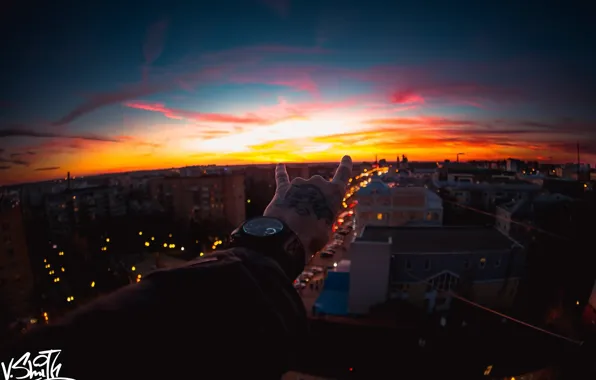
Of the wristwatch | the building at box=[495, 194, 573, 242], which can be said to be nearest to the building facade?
the building at box=[495, 194, 573, 242]

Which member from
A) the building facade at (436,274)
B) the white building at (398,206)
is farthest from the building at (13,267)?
the white building at (398,206)

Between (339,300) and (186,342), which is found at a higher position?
(186,342)

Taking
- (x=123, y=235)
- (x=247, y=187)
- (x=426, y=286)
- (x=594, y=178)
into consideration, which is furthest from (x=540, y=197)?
(x=247, y=187)

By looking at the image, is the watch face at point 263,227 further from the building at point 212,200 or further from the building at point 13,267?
the building at point 212,200

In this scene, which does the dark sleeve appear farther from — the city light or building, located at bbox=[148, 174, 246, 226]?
building, located at bbox=[148, 174, 246, 226]

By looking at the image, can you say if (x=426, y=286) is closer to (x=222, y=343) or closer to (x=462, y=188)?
(x=462, y=188)

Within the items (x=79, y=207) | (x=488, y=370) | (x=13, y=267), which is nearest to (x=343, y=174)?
(x=488, y=370)

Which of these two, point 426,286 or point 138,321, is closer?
point 138,321
